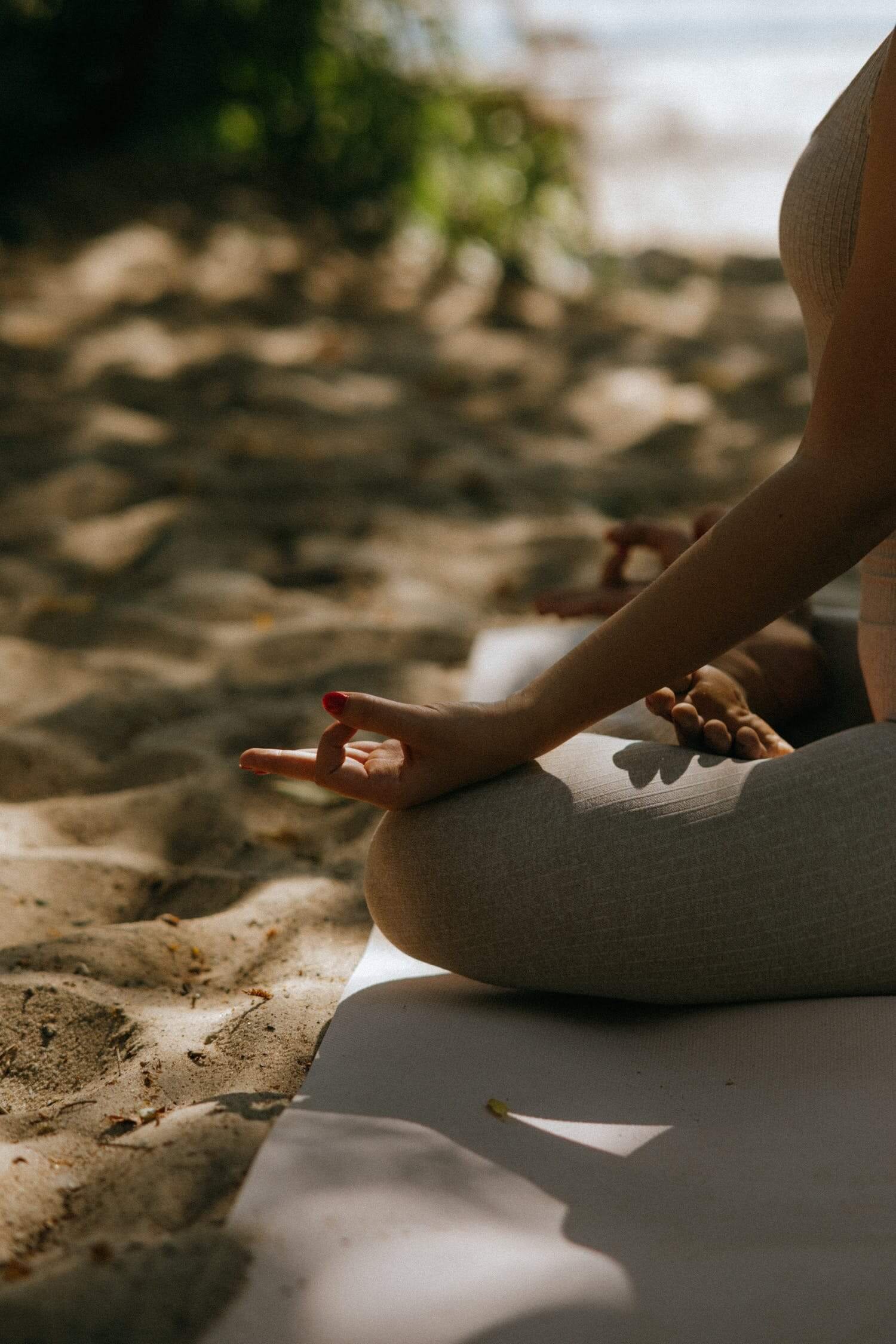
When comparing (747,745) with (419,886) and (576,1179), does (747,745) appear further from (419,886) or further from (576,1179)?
(576,1179)

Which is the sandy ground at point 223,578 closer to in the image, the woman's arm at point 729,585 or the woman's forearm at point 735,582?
the woman's arm at point 729,585

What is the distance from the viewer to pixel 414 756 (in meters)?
1.31

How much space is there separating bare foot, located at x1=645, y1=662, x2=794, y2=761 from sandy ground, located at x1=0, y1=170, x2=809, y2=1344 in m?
0.47

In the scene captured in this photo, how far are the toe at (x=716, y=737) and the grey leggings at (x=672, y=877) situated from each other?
7cm

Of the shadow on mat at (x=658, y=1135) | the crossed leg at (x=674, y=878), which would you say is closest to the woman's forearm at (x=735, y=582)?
the crossed leg at (x=674, y=878)

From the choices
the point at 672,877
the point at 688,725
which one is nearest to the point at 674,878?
the point at 672,877

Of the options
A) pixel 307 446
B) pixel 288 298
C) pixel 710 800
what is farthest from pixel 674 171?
pixel 710 800

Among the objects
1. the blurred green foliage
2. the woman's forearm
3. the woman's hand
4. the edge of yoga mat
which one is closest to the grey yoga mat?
the edge of yoga mat

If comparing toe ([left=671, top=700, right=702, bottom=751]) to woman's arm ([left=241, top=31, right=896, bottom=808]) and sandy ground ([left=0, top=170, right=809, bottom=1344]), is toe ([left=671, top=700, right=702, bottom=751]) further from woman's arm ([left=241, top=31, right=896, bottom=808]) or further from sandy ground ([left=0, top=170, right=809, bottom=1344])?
sandy ground ([left=0, top=170, right=809, bottom=1344])

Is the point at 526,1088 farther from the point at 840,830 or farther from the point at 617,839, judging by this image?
the point at 840,830

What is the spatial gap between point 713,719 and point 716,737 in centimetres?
4

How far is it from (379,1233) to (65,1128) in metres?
0.37

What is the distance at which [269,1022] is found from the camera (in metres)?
1.39

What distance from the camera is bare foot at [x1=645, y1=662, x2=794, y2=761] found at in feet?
4.69
